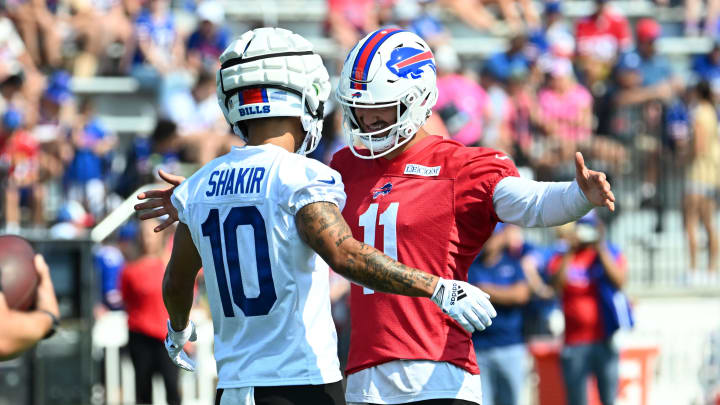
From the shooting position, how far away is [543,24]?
14.6 metres

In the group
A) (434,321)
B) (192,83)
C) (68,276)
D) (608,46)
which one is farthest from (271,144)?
(608,46)

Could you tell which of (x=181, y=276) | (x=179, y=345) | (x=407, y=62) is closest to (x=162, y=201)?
(x=181, y=276)

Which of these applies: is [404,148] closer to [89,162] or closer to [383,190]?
[383,190]

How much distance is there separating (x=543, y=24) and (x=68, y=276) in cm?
796

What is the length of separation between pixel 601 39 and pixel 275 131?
1086 centimetres

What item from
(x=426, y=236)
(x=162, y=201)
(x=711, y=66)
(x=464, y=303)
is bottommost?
(x=464, y=303)

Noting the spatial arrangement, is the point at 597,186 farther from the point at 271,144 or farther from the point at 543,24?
the point at 543,24

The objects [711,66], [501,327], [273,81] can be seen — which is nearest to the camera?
[273,81]

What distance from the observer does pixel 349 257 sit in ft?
12.1

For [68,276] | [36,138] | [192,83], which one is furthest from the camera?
[192,83]

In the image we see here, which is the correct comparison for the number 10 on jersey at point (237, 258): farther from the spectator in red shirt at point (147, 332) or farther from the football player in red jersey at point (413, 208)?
the spectator in red shirt at point (147, 332)

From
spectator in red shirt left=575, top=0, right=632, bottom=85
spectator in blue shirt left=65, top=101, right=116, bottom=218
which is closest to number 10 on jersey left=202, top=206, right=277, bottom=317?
spectator in blue shirt left=65, top=101, right=116, bottom=218

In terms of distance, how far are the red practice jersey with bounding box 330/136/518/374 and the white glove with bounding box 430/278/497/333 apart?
1.86ft

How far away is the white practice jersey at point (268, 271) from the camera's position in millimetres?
3730
